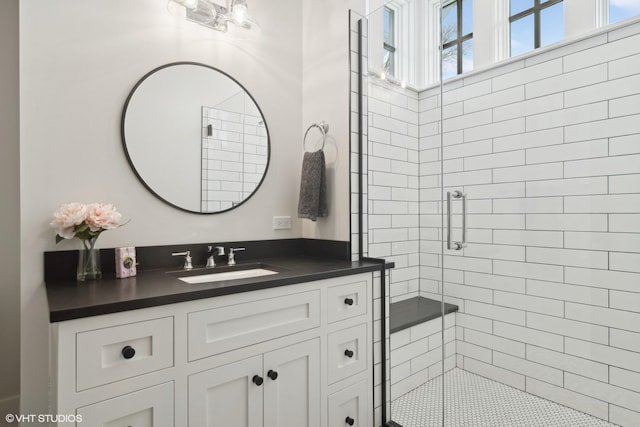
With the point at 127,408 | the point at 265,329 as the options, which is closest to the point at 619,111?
the point at 265,329

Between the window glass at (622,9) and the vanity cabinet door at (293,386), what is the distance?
2.09m

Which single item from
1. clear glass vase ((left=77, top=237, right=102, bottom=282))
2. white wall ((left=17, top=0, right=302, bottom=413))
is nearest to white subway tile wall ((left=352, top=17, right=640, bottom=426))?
white wall ((left=17, top=0, right=302, bottom=413))

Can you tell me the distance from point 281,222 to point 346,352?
89cm

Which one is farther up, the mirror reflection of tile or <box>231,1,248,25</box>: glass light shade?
<box>231,1,248,25</box>: glass light shade

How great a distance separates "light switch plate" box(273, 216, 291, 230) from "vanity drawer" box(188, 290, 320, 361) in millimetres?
731

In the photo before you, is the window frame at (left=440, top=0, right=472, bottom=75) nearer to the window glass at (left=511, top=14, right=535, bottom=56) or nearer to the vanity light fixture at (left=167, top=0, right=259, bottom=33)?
the window glass at (left=511, top=14, right=535, bottom=56)

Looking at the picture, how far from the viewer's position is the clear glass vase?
143cm

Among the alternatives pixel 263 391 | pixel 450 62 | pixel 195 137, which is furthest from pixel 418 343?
pixel 195 137

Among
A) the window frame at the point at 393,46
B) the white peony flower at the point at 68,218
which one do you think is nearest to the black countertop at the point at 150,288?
the white peony flower at the point at 68,218

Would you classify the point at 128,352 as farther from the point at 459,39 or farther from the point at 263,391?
the point at 459,39

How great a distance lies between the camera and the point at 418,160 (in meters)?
2.04

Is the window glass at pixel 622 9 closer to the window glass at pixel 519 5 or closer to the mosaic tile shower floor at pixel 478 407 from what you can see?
the window glass at pixel 519 5

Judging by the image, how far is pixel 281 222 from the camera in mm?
2186

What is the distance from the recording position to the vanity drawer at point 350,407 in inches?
63.3
